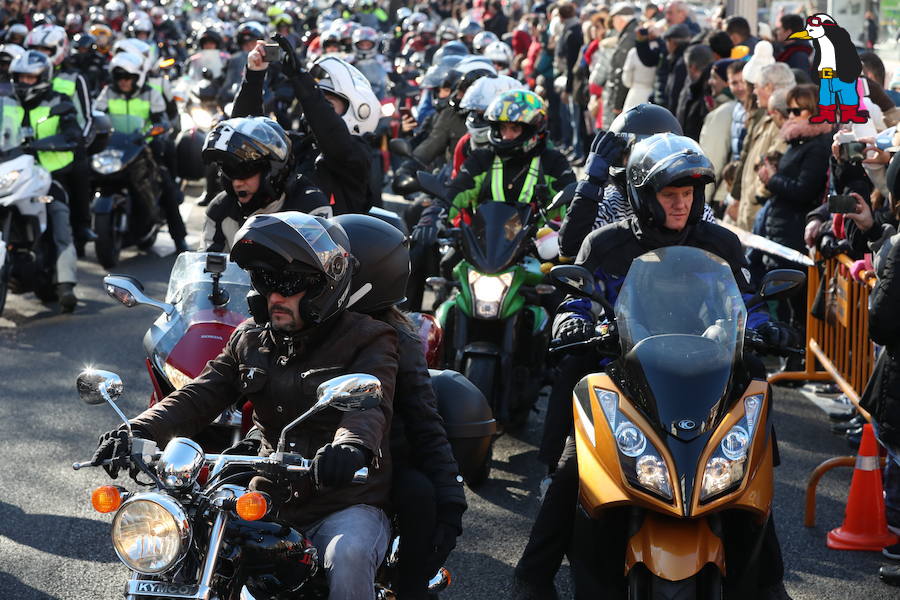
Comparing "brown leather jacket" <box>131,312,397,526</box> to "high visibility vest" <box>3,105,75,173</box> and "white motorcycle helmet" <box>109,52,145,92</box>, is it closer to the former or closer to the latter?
"high visibility vest" <box>3,105,75,173</box>

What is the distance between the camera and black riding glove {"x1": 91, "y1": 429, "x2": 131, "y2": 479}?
343cm

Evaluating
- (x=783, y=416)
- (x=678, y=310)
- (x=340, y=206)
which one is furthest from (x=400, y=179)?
(x=678, y=310)

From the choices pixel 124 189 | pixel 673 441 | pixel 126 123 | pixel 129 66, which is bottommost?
pixel 124 189

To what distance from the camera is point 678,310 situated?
437cm

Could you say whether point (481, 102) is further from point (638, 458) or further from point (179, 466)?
point (179, 466)

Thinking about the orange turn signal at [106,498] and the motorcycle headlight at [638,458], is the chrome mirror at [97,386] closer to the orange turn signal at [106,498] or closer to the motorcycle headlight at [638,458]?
the orange turn signal at [106,498]

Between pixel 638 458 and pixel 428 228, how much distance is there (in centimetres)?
499

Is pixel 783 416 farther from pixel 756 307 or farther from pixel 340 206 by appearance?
pixel 756 307

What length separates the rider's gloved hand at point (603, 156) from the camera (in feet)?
21.3

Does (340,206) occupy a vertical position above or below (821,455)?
above

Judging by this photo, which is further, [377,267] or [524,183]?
[524,183]

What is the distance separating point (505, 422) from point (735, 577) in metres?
3.16

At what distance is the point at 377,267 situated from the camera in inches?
186

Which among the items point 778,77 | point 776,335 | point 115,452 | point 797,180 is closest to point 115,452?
point 115,452
